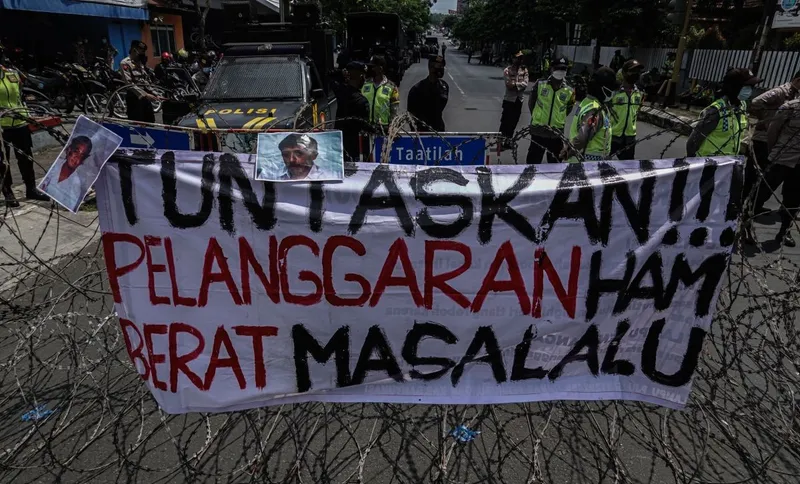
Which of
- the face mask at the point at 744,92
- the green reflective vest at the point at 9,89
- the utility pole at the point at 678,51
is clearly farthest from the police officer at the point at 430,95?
the utility pole at the point at 678,51

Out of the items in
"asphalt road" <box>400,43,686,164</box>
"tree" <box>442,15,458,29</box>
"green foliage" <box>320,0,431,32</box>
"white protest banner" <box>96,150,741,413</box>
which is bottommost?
"asphalt road" <box>400,43,686,164</box>

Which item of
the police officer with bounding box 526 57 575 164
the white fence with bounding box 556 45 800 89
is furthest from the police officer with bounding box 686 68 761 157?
the white fence with bounding box 556 45 800 89

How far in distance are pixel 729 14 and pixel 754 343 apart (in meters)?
22.9

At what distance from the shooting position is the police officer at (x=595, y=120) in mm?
5137

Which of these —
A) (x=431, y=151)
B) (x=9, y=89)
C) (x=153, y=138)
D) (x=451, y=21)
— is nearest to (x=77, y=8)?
(x=9, y=89)

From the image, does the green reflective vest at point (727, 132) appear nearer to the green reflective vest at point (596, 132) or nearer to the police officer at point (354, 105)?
the green reflective vest at point (596, 132)

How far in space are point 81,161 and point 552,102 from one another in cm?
612

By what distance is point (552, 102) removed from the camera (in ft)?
23.4

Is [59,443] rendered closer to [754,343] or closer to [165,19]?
[754,343]

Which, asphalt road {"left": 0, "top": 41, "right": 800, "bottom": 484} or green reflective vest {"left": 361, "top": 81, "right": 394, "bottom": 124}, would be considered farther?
green reflective vest {"left": 361, "top": 81, "right": 394, "bottom": 124}

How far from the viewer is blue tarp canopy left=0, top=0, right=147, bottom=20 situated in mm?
13665

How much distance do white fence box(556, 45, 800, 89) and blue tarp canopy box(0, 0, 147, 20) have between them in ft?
65.7

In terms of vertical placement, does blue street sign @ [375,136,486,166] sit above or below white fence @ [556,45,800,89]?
below

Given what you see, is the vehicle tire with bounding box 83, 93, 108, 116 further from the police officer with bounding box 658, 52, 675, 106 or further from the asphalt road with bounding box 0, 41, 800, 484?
the police officer with bounding box 658, 52, 675, 106
